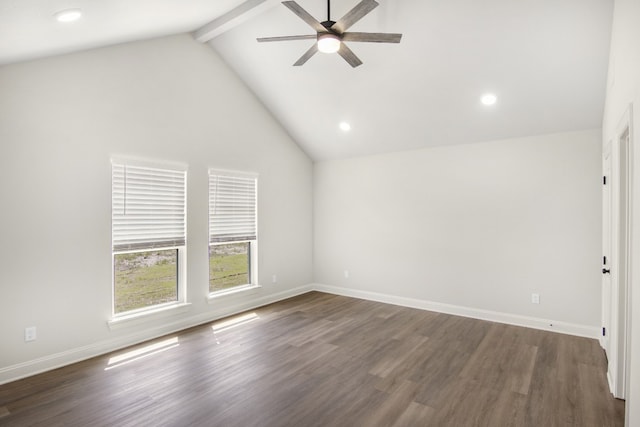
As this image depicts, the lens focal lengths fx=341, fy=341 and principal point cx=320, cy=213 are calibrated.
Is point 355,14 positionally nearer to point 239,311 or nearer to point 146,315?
point 146,315

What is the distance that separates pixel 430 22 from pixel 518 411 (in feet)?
11.9

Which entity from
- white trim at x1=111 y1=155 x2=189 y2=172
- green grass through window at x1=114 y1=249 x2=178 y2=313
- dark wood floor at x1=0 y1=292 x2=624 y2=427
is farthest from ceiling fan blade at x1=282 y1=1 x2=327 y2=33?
green grass through window at x1=114 y1=249 x2=178 y2=313

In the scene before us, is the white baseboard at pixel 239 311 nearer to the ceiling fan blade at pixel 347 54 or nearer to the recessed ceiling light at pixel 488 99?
the recessed ceiling light at pixel 488 99

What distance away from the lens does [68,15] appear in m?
2.49

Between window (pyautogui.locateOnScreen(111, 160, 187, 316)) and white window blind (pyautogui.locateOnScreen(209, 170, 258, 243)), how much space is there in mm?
486

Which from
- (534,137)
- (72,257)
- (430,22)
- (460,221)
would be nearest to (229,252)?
(72,257)

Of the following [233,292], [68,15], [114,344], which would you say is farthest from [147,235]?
[68,15]

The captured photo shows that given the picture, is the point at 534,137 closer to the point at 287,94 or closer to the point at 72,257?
the point at 287,94

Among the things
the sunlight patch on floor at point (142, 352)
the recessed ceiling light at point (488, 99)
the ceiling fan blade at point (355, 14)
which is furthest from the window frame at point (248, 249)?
the recessed ceiling light at point (488, 99)

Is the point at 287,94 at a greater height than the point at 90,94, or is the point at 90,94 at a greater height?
the point at 287,94

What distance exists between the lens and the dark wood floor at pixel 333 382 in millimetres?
2547

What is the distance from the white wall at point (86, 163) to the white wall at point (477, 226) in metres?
2.25

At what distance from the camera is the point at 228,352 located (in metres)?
3.73

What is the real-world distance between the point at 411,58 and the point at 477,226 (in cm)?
251
